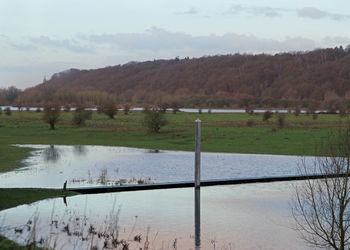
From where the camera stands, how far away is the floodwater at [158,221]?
969 centimetres

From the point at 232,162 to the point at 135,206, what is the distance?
1155 cm

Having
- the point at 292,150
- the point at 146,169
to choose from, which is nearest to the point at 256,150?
the point at 292,150

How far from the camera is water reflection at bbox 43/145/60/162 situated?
24494mm

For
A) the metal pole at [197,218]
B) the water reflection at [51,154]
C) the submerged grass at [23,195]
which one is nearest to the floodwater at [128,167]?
the water reflection at [51,154]

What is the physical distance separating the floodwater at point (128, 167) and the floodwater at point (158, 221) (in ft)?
11.2

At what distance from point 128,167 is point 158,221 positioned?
10450 millimetres

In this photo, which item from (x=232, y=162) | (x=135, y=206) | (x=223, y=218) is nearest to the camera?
(x=223, y=218)

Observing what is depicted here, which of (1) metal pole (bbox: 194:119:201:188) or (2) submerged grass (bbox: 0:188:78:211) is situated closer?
(2) submerged grass (bbox: 0:188:78:211)

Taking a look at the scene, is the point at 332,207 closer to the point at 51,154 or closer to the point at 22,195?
the point at 22,195

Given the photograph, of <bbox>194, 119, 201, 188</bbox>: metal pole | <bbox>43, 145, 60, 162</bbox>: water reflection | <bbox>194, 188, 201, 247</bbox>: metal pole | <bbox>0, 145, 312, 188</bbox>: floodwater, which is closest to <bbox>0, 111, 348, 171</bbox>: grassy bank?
<bbox>43, 145, 60, 162</bbox>: water reflection

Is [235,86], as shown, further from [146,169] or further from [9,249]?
[9,249]

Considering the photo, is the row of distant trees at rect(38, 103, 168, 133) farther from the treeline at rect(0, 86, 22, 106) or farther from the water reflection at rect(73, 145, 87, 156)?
the treeline at rect(0, 86, 22, 106)

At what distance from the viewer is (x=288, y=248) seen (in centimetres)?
949

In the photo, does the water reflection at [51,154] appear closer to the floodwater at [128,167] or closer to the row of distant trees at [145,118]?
the floodwater at [128,167]
